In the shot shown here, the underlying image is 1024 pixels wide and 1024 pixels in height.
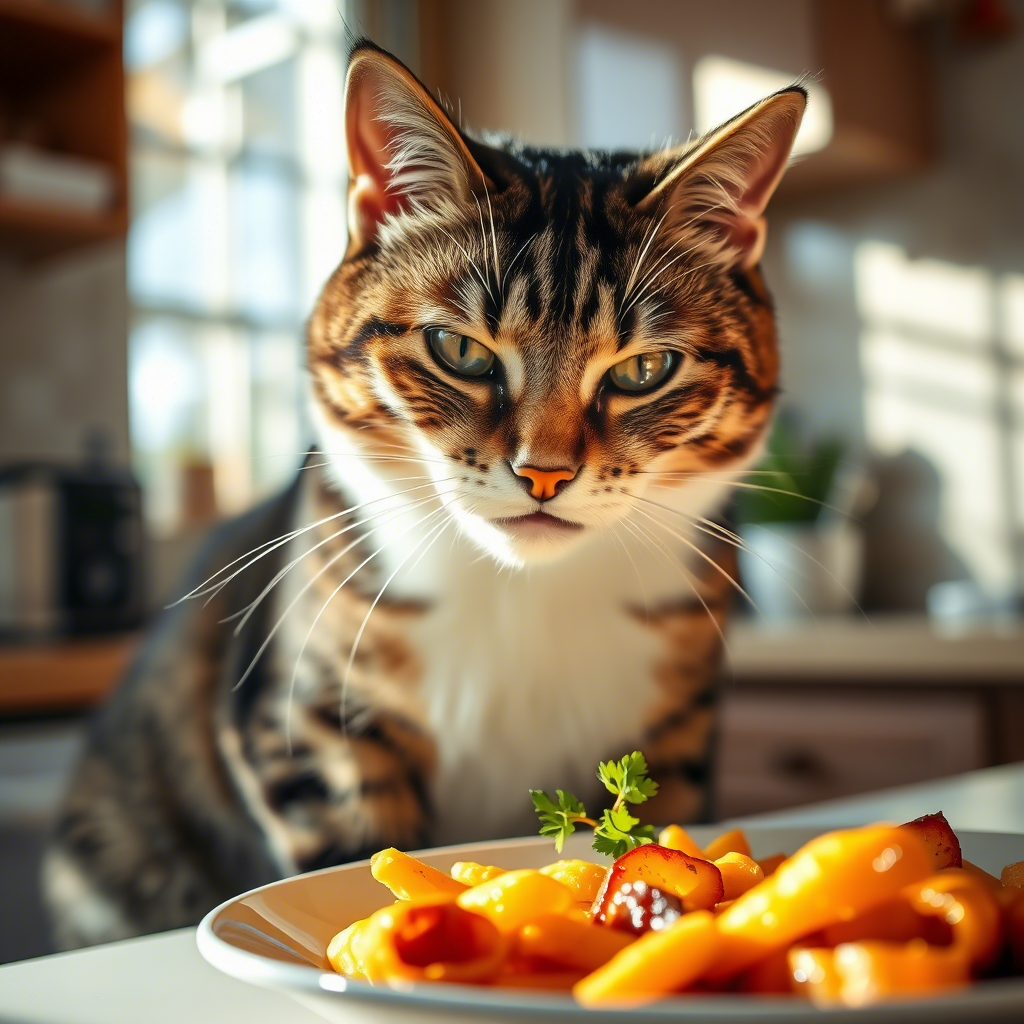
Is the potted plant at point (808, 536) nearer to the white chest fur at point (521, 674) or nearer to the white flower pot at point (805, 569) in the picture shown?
the white flower pot at point (805, 569)

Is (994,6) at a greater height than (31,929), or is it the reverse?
(994,6)

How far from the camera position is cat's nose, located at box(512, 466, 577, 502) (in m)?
0.60

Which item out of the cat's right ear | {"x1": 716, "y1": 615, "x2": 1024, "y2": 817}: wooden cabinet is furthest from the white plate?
{"x1": 716, "y1": 615, "x2": 1024, "y2": 817}: wooden cabinet

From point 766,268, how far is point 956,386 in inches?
29.9

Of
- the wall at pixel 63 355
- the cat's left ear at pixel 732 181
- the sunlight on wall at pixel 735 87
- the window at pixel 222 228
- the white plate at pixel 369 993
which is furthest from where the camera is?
the window at pixel 222 228

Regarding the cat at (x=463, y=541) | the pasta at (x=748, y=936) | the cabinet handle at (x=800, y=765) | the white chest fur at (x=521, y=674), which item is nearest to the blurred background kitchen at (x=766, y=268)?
the cabinet handle at (x=800, y=765)

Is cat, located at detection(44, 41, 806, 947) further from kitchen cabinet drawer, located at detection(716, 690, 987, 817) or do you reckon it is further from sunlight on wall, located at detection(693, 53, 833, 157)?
sunlight on wall, located at detection(693, 53, 833, 157)

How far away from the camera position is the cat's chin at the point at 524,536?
2.11ft

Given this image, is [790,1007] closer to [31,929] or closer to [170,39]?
[31,929]

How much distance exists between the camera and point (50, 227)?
7.68 ft

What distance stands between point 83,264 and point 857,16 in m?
1.92

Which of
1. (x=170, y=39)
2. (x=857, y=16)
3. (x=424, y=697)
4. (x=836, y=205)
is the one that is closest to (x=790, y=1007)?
(x=424, y=697)

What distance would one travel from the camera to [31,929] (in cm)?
143

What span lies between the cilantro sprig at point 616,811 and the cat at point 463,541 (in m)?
0.19
